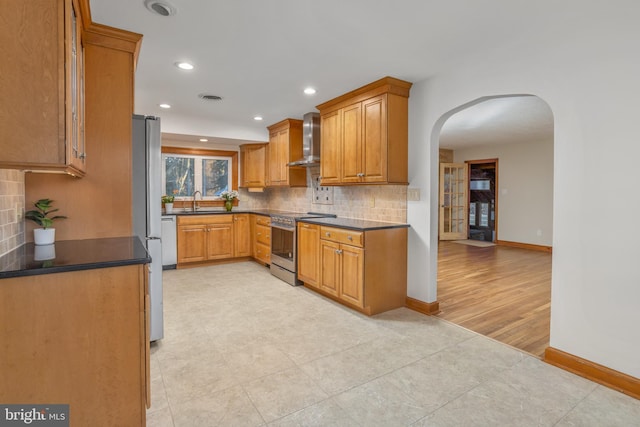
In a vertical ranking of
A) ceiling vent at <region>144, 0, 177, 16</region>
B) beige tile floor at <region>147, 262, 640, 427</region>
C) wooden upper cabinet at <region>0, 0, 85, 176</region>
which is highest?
ceiling vent at <region>144, 0, 177, 16</region>

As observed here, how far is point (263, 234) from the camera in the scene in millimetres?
5223

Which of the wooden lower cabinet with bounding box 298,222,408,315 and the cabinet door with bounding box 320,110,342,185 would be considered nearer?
the wooden lower cabinet with bounding box 298,222,408,315

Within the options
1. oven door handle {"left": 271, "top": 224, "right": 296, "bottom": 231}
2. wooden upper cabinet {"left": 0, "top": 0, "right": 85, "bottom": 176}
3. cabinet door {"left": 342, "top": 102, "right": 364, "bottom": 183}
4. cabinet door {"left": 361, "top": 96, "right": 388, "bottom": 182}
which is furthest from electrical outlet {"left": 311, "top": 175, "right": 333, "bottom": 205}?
wooden upper cabinet {"left": 0, "top": 0, "right": 85, "bottom": 176}

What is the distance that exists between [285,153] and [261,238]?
55.4 inches

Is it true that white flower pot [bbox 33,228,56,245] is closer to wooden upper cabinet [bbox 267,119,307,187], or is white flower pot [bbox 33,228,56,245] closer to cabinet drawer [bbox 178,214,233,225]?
cabinet drawer [bbox 178,214,233,225]

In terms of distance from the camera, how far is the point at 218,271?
507 centimetres

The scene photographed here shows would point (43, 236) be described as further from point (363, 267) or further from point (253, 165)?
point (253, 165)

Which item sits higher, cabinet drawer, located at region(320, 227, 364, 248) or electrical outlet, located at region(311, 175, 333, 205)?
electrical outlet, located at region(311, 175, 333, 205)

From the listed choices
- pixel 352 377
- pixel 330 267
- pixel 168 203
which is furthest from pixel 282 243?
pixel 352 377

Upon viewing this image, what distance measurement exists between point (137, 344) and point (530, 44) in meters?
3.19

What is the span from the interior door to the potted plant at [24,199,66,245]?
7918 mm

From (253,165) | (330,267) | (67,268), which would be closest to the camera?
(67,268)

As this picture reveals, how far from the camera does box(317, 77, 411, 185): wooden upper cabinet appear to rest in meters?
3.29

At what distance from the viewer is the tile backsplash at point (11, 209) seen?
1666 mm
